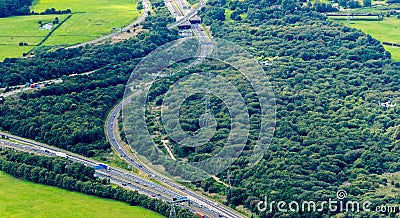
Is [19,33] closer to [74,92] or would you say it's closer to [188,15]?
Result: [188,15]

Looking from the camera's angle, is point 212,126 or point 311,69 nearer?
point 212,126

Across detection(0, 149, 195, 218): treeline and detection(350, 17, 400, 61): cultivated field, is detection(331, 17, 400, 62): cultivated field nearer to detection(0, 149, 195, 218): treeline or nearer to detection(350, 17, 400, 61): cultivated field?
detection(350, 17, 400, 61): cultivated field

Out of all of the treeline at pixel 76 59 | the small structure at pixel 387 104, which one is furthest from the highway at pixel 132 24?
the small structure at pixel 387 104

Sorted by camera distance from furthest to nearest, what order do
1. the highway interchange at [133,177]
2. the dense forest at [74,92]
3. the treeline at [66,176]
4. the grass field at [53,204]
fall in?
the dense forest at [74,92] < the treeline at [66,176] < the highway interchange at [133,177] < the grass field at [53,204]

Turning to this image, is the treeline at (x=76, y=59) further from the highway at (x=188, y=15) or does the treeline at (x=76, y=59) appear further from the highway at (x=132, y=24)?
the highway at (x=188, y=15)

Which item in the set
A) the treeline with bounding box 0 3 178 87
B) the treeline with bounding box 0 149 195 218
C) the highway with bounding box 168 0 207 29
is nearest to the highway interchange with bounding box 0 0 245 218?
the treeline with bounding box 0 149 195 218

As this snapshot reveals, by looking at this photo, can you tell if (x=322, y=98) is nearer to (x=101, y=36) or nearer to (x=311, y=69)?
(x=311, y=69)

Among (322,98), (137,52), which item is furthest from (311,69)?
(137,52)
